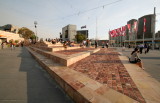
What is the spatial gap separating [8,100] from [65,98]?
146 cm

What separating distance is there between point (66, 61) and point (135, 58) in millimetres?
4673

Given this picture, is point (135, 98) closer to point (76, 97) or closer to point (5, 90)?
point (76, 97)

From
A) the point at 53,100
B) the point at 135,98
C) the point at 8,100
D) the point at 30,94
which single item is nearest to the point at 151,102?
the point at 135,98

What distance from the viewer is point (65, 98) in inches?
102

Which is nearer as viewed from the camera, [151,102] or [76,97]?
[151,102]

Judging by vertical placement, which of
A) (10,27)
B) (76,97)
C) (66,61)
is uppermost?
(10,27)

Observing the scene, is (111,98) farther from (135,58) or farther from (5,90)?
(135,58)

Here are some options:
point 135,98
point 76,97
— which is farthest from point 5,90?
point 135,98

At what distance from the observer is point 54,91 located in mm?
2936

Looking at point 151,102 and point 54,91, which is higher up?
point 151,102

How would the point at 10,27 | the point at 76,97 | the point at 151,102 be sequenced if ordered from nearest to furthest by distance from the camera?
the point at 151,102 → the point at 76,97 → the point at 10,27

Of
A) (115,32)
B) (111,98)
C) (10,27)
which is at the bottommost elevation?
(111,98)

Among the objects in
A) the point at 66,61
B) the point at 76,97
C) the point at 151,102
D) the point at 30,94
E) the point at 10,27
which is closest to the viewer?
the point at 151,102

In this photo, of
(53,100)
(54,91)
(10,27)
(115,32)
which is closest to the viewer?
(53,100)
